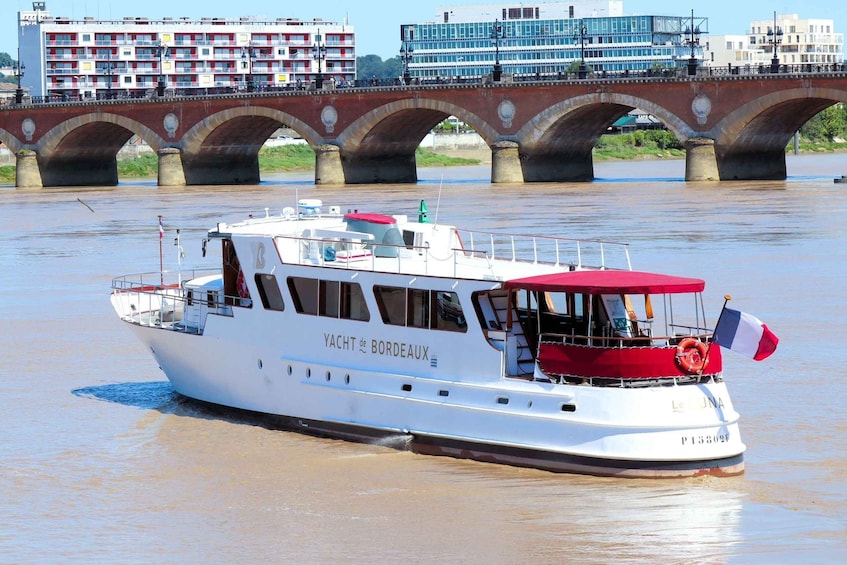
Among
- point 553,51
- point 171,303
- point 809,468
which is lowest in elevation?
point 809,468

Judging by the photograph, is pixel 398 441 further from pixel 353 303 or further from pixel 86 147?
pixel 86 147

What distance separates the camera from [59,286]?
37688mm

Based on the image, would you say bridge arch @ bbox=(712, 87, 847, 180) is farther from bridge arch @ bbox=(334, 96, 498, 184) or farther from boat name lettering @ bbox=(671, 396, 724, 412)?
boat name lettering @ bbox=(671, 396, 724, 412)

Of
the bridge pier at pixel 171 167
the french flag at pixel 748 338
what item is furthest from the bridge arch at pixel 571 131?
the french flag at pixel 748 338

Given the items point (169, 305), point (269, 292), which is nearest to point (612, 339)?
point (269, 292)

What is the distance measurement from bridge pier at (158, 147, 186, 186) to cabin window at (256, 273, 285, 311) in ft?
235

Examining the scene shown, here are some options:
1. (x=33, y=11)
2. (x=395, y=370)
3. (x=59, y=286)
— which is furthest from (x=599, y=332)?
(x=33, y=11)

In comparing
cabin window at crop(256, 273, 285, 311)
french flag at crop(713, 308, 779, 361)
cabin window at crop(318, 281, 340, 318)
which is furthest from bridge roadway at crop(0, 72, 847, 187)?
french flag at crop(713, 308, 779, 361)

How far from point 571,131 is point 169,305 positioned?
2348 inches

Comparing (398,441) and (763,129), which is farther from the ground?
(763,129)

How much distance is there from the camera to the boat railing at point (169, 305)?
23328 mm

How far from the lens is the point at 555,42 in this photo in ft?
628

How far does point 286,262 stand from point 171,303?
404cm

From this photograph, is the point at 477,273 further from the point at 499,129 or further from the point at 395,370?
the point at 499,129
